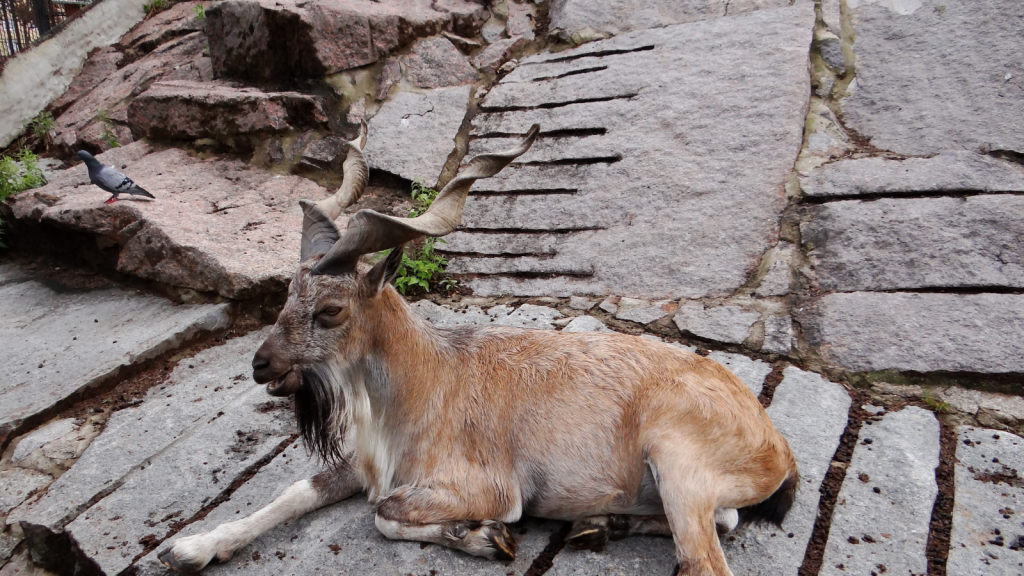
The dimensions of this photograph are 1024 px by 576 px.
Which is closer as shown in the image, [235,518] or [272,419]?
[235,518]

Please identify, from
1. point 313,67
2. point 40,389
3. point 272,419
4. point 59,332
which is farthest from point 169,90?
point 272,419

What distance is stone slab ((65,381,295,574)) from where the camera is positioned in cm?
290

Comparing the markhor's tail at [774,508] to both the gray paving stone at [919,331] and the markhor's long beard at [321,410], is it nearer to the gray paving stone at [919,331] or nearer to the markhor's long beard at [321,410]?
the gray paving stone at [919,331]

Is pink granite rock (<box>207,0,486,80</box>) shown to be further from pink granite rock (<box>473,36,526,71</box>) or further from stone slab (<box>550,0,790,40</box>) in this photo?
stone slab (<box>550,0,790,40</box>)

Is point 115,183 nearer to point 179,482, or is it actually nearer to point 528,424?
point 179,482

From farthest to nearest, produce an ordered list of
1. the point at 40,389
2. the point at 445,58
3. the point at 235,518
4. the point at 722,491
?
the point at 445,58
the point at 40,389
the point at 235,518
the point at 722,491

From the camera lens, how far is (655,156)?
546 cm

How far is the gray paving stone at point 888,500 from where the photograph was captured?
8.24 feet

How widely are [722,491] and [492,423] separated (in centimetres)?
96

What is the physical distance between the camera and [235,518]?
2.99 m

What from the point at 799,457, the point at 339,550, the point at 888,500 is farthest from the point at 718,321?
the point at 339,550

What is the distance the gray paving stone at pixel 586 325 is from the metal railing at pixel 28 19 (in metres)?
7.69

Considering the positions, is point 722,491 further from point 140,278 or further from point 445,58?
point 445,58

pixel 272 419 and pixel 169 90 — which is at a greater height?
pixel 169 90
